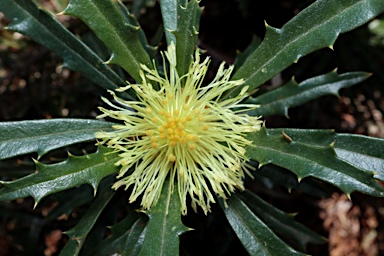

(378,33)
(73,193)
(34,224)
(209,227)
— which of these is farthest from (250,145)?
(378,33)

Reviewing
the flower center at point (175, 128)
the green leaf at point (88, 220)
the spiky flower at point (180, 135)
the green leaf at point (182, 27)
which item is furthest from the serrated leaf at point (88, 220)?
the green leaf at point (182, 27)

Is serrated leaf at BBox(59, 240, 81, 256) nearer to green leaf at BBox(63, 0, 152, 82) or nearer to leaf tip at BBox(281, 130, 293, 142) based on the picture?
green leaf at BBox(63, 0, 152, 82)

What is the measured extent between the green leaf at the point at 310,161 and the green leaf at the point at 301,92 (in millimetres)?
241

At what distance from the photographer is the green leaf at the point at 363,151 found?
0.99m

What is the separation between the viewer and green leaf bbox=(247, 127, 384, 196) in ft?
3.10

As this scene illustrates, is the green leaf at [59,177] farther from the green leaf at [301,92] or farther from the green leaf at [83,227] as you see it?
the green leaf at [301,92]

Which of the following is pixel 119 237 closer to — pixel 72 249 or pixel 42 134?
pixel 72 249

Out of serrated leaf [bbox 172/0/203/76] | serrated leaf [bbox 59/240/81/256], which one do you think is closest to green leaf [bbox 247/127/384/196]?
serrated leaf [bbox 172/0/203/76]

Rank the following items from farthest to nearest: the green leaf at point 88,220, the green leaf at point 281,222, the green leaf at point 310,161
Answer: the green leaf at point 281,222, the green leaf at point 88,220, the green leaf at point 310,161

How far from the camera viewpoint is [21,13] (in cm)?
118

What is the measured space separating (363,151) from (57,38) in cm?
80

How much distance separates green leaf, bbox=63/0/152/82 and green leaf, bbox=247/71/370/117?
369 mm

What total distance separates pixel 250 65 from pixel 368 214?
1.36 meters

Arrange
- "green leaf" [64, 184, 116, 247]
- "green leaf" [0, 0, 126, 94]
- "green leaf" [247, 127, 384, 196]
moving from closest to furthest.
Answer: "green leaf" [247, 127, 384, 196] < "green leaf" [64, 184, 116, 247] < "green leaf" [0, 0, 126, 94]
